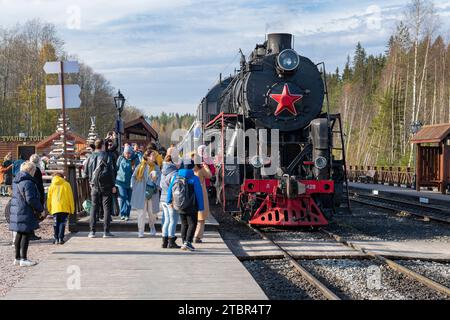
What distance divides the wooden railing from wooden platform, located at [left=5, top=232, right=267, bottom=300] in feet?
87.8

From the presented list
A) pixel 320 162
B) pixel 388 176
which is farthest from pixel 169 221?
pixel 388 176

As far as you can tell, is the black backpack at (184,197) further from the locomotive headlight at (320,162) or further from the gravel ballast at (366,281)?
the locomotive headlight at (320,162)

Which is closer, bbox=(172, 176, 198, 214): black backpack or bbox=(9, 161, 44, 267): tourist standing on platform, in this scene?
bbox=(9, 161, 44, 267): tourist standing on platform

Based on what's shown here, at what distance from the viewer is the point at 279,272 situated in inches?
365

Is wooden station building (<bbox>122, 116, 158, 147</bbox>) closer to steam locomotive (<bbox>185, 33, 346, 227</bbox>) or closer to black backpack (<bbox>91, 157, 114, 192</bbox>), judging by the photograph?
steam locomotive (<bbox>185, 33, 346, 227</bbox>)

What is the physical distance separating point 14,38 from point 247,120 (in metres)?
51.1

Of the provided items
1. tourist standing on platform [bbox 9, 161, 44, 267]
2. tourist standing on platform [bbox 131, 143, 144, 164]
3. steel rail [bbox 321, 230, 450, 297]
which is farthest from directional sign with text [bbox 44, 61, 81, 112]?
steel rail [bbox 321, 230, 450, 297]

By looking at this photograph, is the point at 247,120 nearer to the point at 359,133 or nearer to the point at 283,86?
the point at 283,86

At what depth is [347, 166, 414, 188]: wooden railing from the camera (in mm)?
35344

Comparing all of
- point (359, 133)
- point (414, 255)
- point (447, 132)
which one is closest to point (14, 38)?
point (359, 133)

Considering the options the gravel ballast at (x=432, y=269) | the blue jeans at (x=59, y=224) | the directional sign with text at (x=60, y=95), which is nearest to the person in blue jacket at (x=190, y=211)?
the blue jeans at (x=59, y=224)

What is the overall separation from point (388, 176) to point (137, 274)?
33756 millimetres

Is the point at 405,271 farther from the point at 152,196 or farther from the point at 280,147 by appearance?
the point at 280,147

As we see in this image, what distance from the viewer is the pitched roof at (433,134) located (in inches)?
1010
